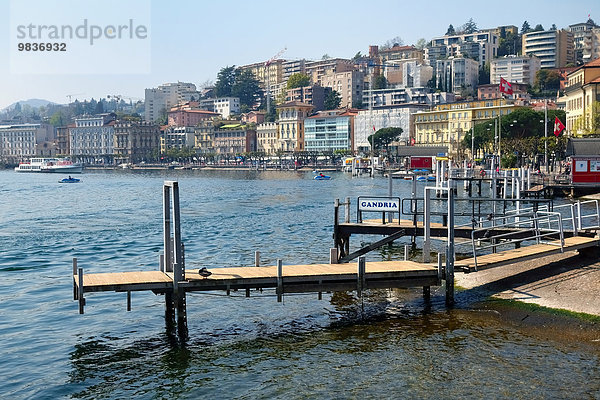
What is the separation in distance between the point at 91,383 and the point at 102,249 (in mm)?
26132

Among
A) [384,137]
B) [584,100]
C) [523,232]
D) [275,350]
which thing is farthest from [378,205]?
[384,137]

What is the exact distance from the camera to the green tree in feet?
615

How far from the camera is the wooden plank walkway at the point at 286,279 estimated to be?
21281 millimetres

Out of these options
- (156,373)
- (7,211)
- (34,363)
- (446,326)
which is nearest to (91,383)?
(156,373)

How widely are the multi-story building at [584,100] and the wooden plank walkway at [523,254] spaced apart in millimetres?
71721

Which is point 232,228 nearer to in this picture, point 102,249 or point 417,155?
point 102,249

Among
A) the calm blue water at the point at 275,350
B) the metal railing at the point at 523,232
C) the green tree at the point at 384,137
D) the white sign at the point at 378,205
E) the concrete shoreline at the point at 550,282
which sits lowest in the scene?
the calm blue water at the point at 275,350

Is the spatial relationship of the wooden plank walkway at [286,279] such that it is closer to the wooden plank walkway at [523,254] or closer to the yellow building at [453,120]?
the wooden plank walkway at [523,254]

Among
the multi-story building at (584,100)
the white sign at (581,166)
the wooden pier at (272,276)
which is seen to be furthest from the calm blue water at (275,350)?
the multi-story building at (584,100)

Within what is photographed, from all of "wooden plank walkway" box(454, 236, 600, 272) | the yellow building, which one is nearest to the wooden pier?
"wooden plank walkway" box(454, 236, 600, 272)

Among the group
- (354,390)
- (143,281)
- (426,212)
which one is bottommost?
(354,390)

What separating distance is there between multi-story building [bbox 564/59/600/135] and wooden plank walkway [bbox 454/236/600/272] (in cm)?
7172

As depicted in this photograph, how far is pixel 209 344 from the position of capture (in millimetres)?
21219

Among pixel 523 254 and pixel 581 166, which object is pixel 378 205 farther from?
pixel 581 166
